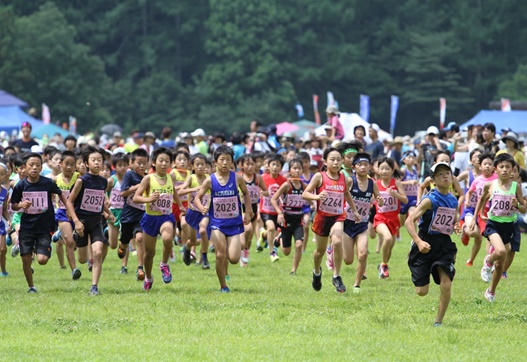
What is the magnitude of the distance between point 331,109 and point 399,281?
9117mm

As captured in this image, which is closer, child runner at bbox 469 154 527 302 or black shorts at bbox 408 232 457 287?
black shorts at bbox 408 232 457 287

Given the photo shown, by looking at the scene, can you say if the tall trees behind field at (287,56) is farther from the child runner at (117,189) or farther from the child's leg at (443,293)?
the child's leg at (443,293)

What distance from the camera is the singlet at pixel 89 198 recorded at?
16469 mm

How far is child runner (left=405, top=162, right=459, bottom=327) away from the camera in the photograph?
500 inches

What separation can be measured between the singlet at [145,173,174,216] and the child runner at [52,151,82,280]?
1.25m

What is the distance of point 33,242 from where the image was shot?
1593 centimetres

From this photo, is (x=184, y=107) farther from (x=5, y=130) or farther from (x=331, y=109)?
(x=331, y=109)

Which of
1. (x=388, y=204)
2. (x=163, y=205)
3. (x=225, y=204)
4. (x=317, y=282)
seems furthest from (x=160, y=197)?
(x=388, y=204)

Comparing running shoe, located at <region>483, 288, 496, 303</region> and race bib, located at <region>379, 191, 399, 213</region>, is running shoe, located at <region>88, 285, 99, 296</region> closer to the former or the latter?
race bib, located at <region>379, 191, 399, 213</region>

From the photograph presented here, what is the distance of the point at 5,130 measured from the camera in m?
41.2

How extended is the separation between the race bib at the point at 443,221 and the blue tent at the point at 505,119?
26.1 meters

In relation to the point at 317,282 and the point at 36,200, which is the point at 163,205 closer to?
the point at 36,200

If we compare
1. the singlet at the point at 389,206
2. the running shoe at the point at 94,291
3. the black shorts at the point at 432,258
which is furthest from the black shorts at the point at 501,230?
the running shoe at the point at 94,291

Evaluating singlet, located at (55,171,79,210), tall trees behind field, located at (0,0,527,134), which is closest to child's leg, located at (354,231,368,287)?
singlet, located at (55,171,79,210)
